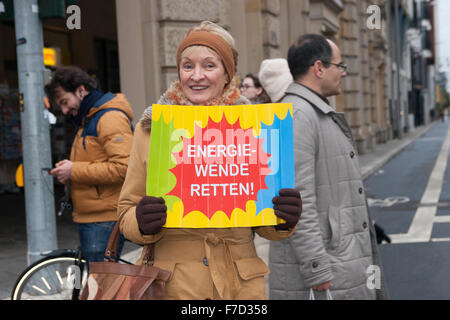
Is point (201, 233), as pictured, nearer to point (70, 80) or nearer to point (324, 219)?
point (324, 219)

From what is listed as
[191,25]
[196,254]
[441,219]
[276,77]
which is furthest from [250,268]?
[441,219]

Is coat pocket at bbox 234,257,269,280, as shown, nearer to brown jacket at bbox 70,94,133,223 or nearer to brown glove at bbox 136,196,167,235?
brown glove at bbox 136,196,167,235

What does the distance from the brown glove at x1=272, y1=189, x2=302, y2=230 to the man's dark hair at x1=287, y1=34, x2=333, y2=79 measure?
1.24 metres

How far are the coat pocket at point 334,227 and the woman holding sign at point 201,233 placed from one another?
737 mm

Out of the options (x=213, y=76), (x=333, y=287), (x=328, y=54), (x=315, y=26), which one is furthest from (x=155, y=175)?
(x=315, y=26)

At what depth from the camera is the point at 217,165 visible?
2021 mm

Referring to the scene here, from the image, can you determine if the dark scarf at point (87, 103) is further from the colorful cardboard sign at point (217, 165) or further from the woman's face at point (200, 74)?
the colorful cardboard sign at point (217, 165)

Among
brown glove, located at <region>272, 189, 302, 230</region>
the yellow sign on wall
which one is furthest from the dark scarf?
the yellow sign on wall

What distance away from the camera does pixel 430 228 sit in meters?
8.06

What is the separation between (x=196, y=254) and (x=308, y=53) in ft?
4.59

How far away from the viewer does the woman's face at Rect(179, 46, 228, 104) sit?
7.05 ft

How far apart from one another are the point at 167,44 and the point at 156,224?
6610 millimetres
